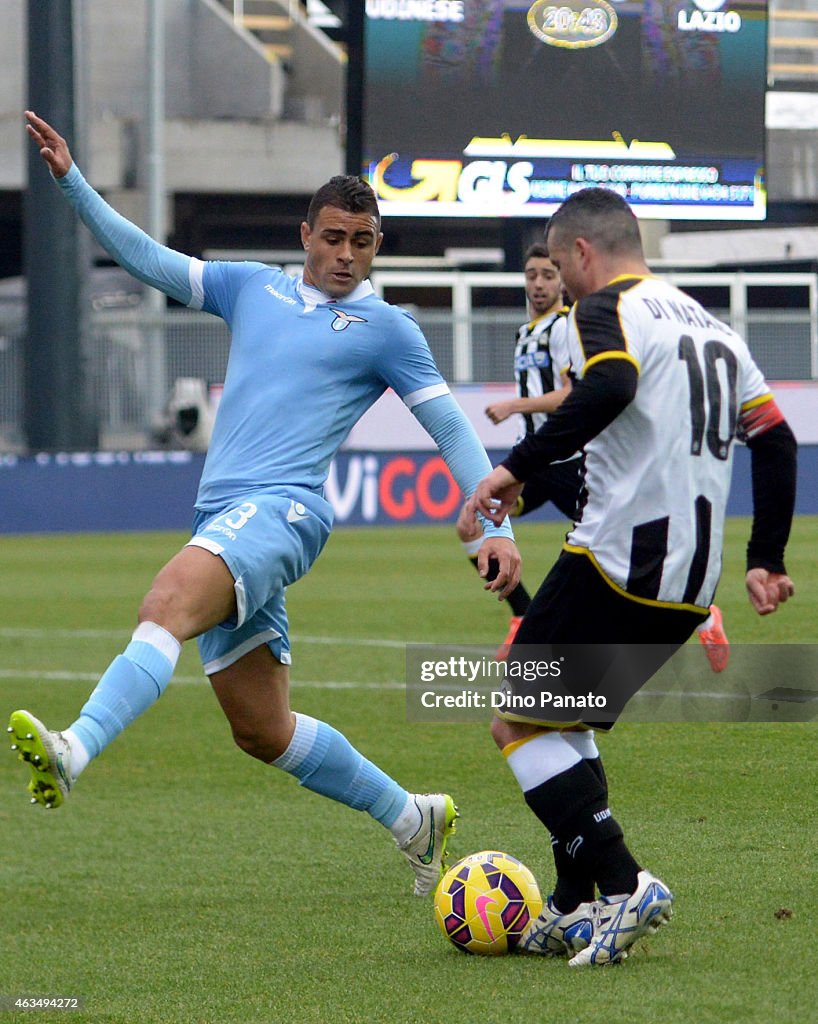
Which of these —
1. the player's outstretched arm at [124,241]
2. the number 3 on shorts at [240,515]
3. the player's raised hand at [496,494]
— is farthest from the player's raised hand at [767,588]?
the player's outstretched arm at [124,241]

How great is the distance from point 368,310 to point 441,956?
6.18ft

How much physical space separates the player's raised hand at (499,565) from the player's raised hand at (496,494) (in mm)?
296

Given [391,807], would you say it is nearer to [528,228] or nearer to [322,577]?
[322,577]

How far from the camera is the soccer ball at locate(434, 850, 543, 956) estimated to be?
4.57 meters

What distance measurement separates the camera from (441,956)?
→ 15.1 feet

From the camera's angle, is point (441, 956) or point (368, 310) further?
point (368, 310)

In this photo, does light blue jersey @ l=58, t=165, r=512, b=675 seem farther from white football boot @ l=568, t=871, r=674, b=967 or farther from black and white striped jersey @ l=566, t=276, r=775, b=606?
white football boot @ l=568, t=871, r=674, b=967

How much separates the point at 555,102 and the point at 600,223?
54.4 ft

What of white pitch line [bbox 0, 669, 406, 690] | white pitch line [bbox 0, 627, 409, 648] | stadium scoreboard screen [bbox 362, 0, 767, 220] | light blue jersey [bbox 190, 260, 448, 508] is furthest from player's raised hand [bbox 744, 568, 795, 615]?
stadium scoreboard screen [bbox 362, 0, 767, 220]

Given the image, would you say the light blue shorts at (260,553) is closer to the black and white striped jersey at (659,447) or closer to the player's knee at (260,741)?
the player's knee at (260,741)

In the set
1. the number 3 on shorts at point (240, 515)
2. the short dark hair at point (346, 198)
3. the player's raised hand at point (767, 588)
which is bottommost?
the player's raised hand at point (767, 588)

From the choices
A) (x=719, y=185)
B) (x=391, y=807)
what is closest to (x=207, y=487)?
(x=391, y=807)

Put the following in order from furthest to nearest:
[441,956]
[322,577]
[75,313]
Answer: [75,313], [322,577], [441,956]

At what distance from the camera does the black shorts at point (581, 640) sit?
425 centimetres
